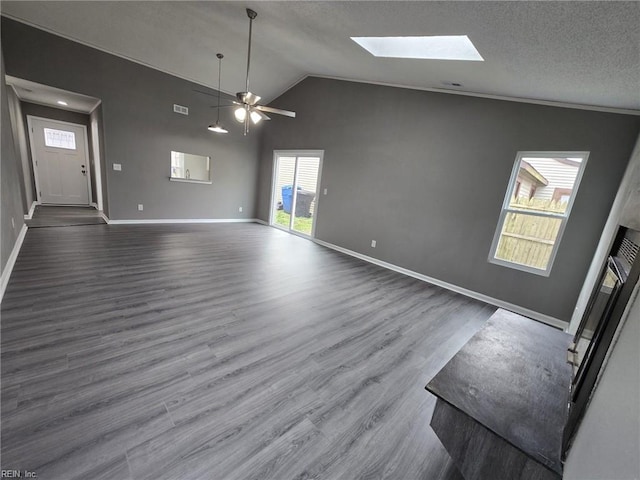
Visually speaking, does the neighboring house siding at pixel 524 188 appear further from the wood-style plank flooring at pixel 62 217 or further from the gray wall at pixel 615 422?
the wood-style plank flooring at pixel 62 217

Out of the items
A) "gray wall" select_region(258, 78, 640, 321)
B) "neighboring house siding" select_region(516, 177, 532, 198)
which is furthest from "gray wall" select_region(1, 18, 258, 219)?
"neighboring house siding" select_region(516, 177, 532, 198)

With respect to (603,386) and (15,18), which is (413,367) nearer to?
(603,386)

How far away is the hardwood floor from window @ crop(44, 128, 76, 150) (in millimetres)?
4604

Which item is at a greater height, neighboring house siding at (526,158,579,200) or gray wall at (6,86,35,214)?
neighboring house siding at (526,158,579,200)

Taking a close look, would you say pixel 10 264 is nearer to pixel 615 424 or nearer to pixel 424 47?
pixel 615 424

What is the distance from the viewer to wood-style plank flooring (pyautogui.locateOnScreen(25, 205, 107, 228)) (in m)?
5.14

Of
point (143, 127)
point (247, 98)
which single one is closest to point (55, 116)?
point (143, 127)

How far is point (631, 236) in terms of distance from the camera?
4.33ft

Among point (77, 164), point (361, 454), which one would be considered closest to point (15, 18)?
point (77, 164)

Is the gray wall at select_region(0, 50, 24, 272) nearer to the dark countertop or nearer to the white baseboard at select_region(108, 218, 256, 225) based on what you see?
the white baseboard at select_region(108, 218, 256, 225)

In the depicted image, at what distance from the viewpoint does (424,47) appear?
296cm

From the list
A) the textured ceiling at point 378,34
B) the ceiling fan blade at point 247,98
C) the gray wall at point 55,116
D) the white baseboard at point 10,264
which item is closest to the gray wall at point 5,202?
the white baseboard at point 10,264

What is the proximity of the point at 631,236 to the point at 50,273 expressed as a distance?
5005 millimetres

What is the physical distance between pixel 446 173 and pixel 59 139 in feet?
29.8
